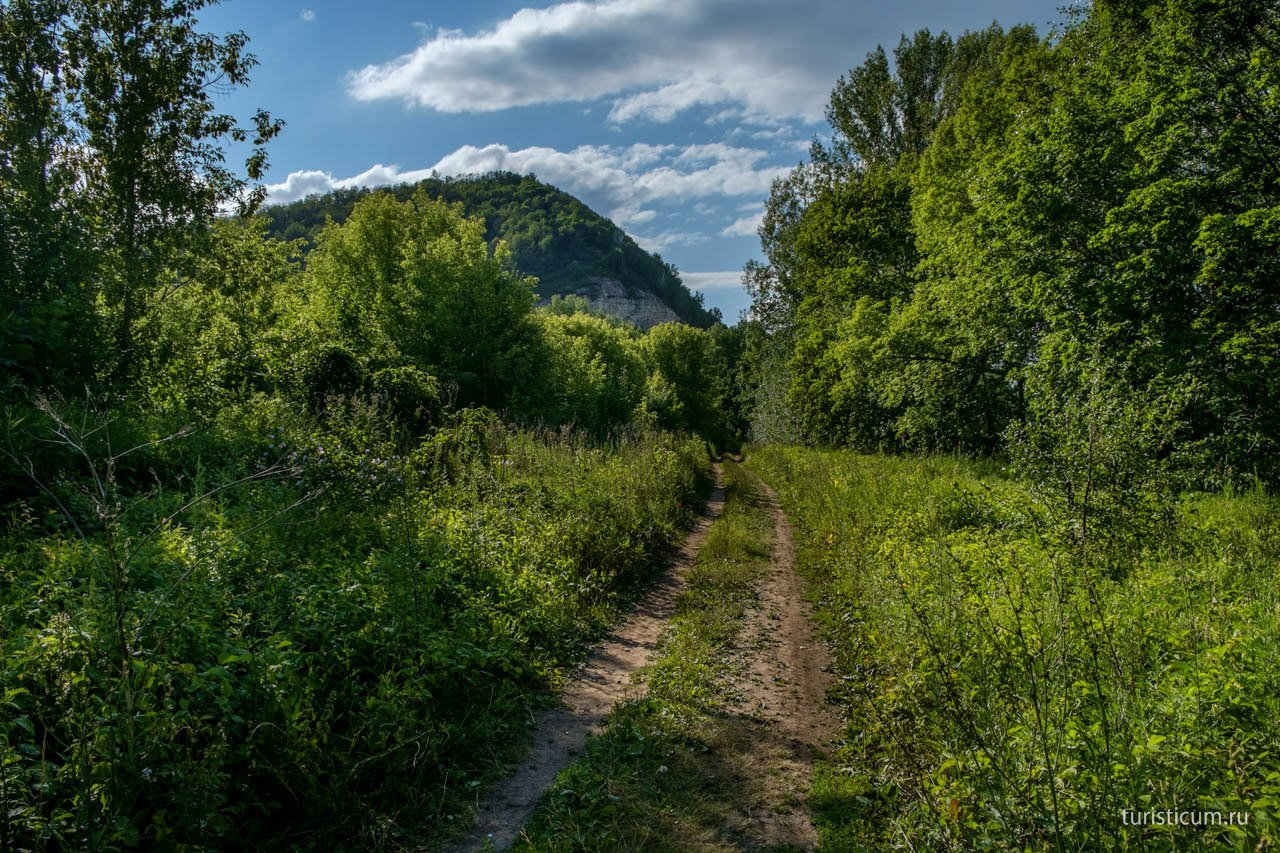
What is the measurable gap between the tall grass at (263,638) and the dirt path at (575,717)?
0.76 feet

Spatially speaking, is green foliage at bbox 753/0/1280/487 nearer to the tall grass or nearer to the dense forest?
the dense forest

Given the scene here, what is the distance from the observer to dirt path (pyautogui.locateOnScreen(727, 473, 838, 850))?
4039 millimetres

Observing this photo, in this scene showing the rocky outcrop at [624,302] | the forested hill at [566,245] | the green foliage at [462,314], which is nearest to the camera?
the green foliage at [462,314]

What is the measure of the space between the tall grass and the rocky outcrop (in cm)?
13465

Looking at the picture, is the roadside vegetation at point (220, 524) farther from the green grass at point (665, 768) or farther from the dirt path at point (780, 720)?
the dirt path at point (780, 720)

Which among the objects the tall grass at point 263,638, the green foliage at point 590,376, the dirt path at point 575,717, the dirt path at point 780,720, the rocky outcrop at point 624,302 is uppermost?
the rocky outcrop at point 624,302

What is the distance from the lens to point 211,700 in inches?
143

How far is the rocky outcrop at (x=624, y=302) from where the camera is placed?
145125mm

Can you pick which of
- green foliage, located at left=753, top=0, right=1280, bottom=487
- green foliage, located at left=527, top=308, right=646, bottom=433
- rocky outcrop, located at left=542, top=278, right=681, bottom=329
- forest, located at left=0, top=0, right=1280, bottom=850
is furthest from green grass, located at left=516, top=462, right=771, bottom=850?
rocky outcrop, located at left=542, top=278, right=681, bottom=329

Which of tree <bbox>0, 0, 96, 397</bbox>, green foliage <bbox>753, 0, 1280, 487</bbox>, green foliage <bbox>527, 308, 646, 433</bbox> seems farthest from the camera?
green foliage <bbox>527, 308, 646, 433</bbox>

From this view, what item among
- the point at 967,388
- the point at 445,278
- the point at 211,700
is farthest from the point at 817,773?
the point at 445,278

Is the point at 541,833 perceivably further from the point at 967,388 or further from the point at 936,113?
the point at 936,113

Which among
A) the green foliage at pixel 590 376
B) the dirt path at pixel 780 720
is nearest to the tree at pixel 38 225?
the dirt path at pixel 780 720

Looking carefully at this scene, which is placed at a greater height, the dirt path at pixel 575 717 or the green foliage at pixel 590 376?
the green foliage at pixel 590 376
